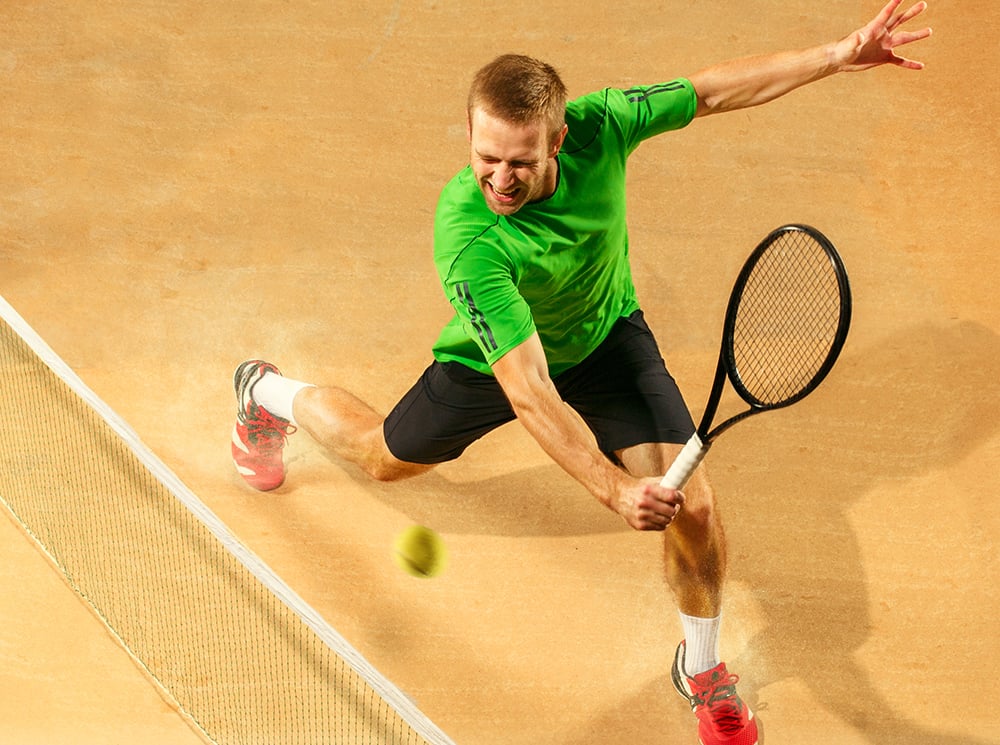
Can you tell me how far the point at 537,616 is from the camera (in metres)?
3.82

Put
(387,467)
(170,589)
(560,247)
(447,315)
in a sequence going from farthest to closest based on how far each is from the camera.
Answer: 1. (447,315)
2. (170,589)
3. (387,467)
4. (560,247)

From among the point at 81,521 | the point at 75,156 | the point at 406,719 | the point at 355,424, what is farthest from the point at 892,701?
the point at 75,156

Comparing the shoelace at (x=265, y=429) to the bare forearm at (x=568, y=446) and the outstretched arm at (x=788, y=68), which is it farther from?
the outstretched arm at (x=788, y=68)

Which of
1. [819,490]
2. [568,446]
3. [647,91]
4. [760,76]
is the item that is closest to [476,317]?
[568,446]

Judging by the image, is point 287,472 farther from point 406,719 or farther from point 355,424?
point 406,719

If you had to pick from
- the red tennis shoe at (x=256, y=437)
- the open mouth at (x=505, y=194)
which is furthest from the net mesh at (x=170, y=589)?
the open mouth at (x=505, y=194)

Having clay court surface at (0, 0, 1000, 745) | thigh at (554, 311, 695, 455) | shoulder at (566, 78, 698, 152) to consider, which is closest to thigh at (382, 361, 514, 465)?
thigh at (554, 311, 695, 455)

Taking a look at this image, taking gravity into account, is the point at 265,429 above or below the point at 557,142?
below

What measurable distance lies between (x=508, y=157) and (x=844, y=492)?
6.32 ft

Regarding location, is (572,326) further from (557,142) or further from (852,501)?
(852,501)

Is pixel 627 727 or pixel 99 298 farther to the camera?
pixel 99 298

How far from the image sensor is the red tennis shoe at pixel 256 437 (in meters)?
4.02

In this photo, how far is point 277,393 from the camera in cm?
393

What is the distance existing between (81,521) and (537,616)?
1.62 meters
